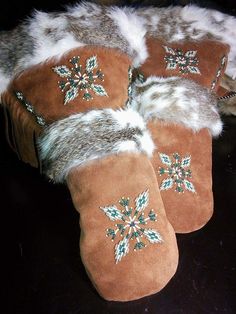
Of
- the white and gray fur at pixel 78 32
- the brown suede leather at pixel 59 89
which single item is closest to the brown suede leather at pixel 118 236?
the brown suede leather at pixel 59 89

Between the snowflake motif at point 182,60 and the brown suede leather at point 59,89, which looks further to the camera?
the snowflake motif at point 182,60

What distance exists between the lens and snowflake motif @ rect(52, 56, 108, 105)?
26.2 inches

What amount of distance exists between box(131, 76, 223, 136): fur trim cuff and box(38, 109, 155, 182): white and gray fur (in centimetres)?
7

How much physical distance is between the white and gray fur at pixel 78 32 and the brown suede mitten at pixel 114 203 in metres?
0.13

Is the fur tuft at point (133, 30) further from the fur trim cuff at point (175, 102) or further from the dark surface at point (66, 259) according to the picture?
the dark surface at point (66, 259)

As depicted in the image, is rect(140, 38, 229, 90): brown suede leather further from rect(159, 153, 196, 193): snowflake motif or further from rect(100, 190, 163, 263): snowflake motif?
rect(100, 190, 163, 263): snowflake motif

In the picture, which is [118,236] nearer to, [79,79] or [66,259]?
[66,259]

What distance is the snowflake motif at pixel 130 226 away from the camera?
24.6 inches

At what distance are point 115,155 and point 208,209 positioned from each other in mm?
226

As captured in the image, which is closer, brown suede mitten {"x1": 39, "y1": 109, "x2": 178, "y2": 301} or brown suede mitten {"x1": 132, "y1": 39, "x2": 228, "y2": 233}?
brown suede mitten {"x1": 39, "y1": 109, "x2": 178, "y2": 301}

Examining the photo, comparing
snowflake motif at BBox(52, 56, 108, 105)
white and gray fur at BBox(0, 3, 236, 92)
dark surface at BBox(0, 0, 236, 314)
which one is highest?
white and gray fur at BBox(0, 3, 236, 92)

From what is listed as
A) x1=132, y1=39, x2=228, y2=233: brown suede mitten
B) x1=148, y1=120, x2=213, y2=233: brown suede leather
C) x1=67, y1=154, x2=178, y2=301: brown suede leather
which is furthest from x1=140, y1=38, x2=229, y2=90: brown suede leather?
x1=67, y1=154, x2=178, y2=301: brown suede leather

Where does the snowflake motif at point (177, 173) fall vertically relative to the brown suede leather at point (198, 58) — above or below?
below

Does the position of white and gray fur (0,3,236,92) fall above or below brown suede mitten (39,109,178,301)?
above
